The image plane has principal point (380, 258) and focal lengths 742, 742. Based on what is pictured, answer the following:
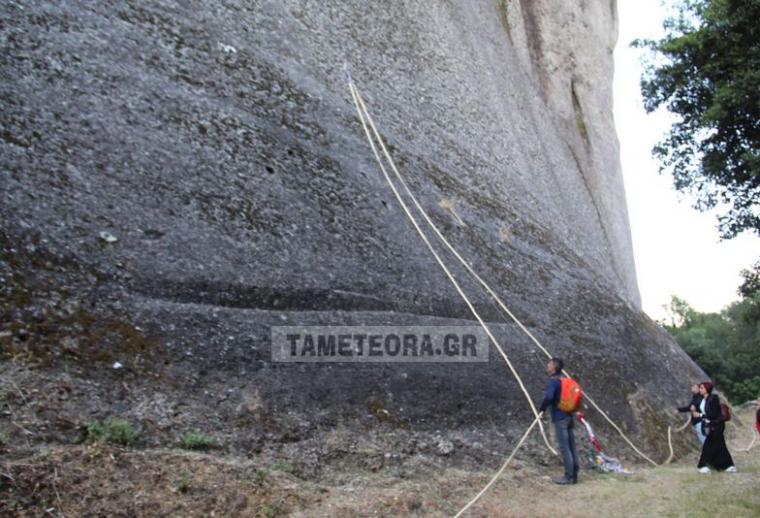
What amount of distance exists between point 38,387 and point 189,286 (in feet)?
7.26

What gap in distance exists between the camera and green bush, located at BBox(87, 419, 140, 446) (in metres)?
6.59

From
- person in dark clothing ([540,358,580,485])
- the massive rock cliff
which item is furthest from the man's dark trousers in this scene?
the massive rock cliff

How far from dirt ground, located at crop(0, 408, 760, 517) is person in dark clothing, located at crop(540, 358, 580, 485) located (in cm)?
18

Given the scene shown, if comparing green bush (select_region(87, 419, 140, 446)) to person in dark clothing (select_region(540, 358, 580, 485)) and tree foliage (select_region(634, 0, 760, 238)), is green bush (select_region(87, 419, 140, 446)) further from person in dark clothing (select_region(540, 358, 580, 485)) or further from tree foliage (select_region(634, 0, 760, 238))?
tree foliage (select_region(634, 0, 760, 238))

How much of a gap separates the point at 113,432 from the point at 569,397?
545 centimetres

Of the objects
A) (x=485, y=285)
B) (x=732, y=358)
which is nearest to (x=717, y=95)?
(x=485, y=285)

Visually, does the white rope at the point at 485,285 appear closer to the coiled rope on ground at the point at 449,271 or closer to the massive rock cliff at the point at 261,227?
the coiled rope on ground at the point at 449,271

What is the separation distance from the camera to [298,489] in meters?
7.09

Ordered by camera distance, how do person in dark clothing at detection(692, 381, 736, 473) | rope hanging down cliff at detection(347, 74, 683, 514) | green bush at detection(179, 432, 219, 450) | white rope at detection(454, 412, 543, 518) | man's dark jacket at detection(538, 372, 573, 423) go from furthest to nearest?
rope hanging down cliff at detection(347, 74, 683, 514)
person in dark clothing at detection(692, 381, 736, 473)
man's dark jacket at detection(538, 372, 573, 423)
white rope at detection(454, 412, 543, 518)
green bush at detection(179, 432, 219, 450)

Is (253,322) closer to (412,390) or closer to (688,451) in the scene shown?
(412,390)

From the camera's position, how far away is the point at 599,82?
83.9 feet

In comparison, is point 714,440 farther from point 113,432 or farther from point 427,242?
point 113,432

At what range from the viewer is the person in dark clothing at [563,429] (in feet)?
30.3

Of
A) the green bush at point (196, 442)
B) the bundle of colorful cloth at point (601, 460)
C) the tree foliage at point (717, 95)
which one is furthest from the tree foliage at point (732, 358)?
the green bush at point (196, 442)
